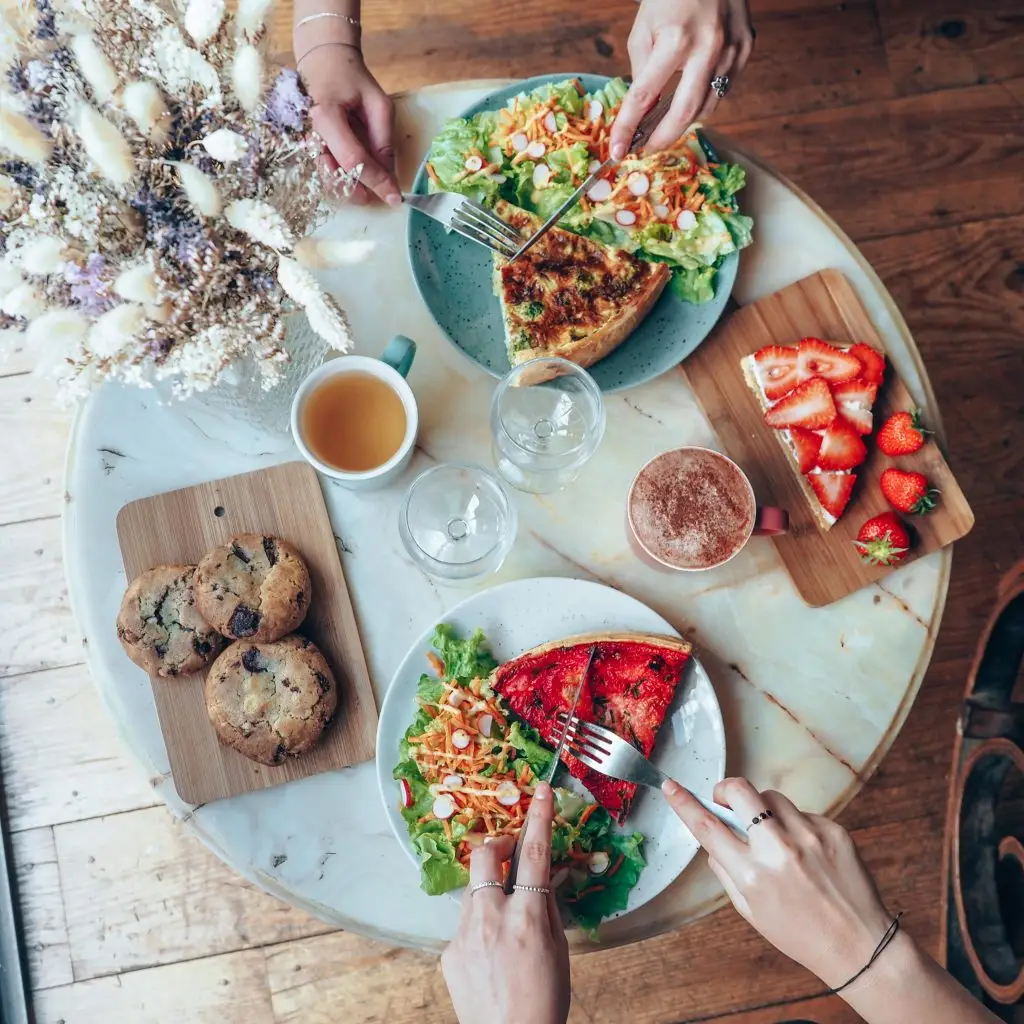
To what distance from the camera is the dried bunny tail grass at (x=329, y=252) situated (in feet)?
4.00

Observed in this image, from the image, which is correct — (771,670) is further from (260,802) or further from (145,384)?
(145,384)

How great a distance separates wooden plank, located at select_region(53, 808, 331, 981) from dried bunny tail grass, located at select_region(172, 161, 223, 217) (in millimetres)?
1939

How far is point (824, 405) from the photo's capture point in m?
1.86

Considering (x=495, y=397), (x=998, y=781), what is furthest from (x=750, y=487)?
(x=998, y=781)

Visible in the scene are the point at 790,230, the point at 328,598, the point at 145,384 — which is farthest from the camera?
the point at 790,230

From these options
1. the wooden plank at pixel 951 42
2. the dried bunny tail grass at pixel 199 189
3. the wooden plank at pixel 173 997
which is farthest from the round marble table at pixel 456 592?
the wooden plank at pixel 951 42

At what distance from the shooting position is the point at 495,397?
5.96 feet

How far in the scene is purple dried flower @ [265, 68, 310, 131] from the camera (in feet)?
4.01

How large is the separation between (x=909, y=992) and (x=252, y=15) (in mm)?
1779

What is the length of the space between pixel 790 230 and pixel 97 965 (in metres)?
2.61

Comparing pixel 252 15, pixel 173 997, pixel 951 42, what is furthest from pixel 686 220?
pixel 173 997

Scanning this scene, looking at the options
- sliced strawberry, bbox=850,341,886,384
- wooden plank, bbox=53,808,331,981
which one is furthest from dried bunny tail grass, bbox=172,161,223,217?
wooden plank, bbox=53,808,331,981

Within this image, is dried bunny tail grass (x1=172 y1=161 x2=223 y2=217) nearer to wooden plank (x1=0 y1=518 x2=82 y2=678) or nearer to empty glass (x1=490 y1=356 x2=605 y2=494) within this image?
empty glass (x1=490 y1=356 x2=605 y2=494)

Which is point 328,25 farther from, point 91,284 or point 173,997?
point 173,997
